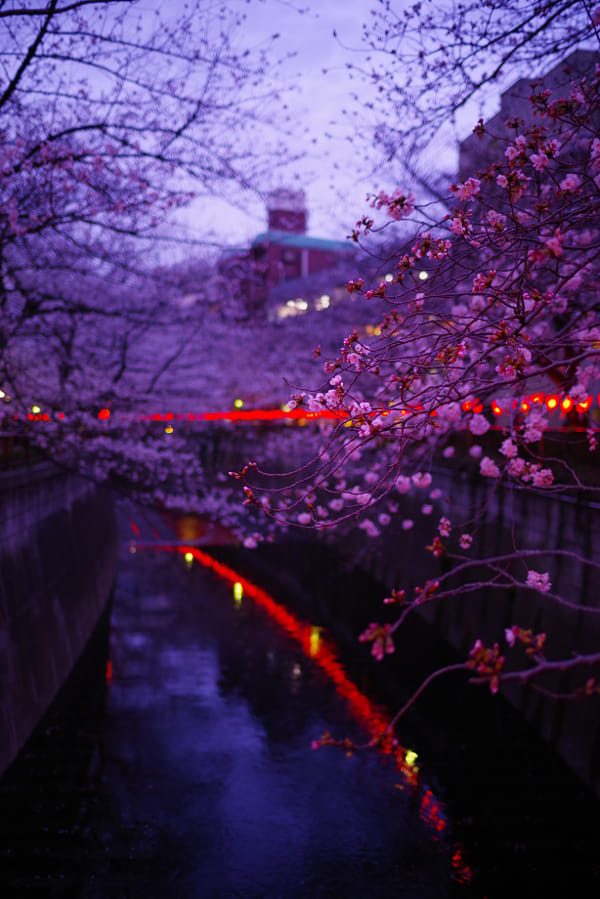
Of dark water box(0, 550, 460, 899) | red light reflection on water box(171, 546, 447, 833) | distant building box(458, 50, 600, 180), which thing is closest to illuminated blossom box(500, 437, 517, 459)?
red light reflection on water box(171, 546, 447, 833)

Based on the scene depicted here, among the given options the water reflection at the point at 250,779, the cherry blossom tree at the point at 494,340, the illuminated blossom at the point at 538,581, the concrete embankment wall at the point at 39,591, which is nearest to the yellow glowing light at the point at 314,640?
the water reflection at the point at 250,779

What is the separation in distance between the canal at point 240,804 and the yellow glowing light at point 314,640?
160cm

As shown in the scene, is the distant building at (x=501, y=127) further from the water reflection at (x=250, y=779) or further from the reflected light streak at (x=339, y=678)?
the water reflection at (x=250, y=779)

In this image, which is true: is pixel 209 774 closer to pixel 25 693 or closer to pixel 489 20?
pixel 25 693

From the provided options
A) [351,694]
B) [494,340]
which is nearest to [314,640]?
[351,694]

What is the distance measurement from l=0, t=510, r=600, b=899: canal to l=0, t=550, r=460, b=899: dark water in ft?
0.10

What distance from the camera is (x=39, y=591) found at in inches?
538

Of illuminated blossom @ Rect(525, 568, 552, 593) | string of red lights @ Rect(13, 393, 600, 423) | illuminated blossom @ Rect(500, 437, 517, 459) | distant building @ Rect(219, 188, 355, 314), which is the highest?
distant building @ Rect(219, 188, 355, 314)

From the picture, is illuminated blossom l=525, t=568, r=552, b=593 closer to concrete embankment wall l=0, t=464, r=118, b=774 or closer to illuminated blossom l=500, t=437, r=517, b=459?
illuminated blossom l=500, t=437, r=517, b=459

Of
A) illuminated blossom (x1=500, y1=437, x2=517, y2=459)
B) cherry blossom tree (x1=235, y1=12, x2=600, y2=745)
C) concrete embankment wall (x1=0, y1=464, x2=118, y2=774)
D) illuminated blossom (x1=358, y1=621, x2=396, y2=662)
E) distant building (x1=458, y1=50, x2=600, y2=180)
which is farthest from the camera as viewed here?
concrete embankment wall (x1=0, y1=464, x2=118, y2=774)

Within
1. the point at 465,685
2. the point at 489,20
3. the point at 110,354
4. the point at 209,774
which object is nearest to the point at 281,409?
the point at 110,354

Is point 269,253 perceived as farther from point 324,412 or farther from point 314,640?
point 324,412

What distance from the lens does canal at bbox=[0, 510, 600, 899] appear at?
33.4ft

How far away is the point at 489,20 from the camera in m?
6.14
